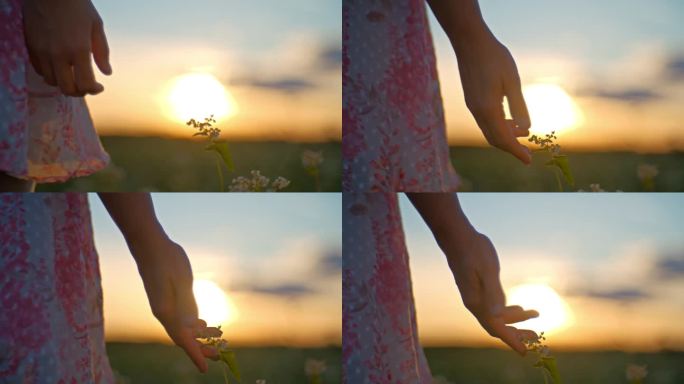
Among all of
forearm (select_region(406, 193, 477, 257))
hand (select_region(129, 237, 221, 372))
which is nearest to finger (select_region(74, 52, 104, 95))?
hand (select_region(129, 237, 221, 372))

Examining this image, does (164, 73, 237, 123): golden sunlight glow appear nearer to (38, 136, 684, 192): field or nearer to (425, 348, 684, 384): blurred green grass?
(38, 136, 684, 192): field

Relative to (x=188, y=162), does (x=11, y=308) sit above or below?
below

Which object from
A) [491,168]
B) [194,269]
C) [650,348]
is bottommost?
[650,348]

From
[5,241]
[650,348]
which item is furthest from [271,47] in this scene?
[650,348]

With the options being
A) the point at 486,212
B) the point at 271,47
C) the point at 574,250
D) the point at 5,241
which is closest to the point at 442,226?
the point at 486,212

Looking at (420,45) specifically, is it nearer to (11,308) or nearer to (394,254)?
(394,254)

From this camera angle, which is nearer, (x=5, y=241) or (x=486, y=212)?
(x=5, y=241)
